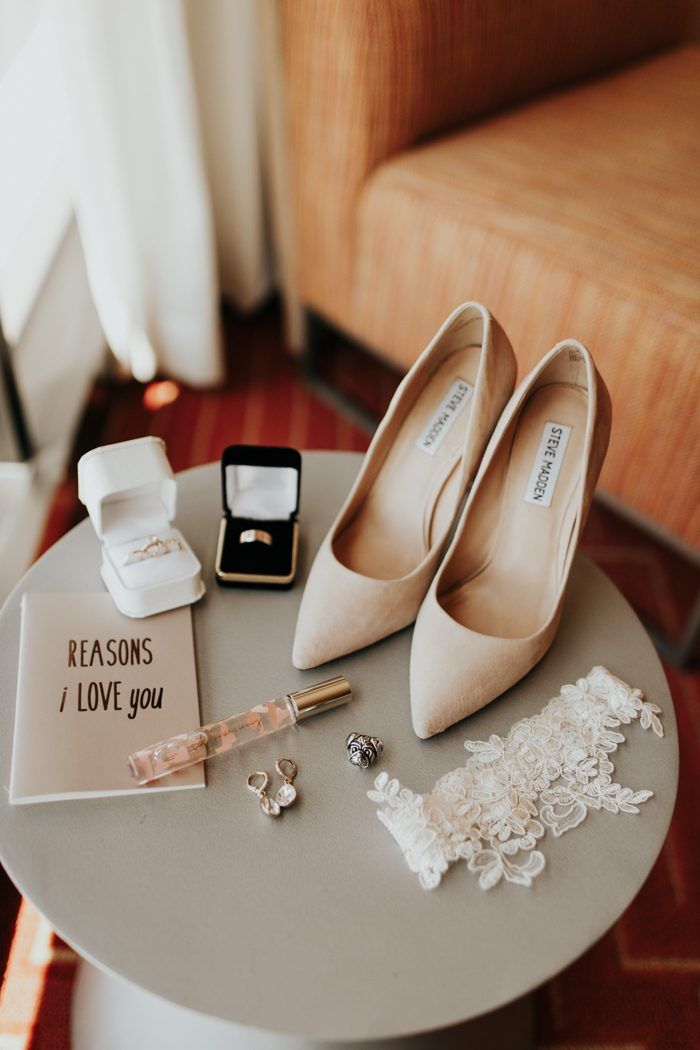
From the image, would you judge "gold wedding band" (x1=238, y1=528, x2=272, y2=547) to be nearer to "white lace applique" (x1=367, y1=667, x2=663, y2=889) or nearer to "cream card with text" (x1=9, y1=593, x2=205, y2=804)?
"cream card with text" (x1=9, y1=593, x2=205, y2=804)

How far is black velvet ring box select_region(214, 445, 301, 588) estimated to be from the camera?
75 centimetres

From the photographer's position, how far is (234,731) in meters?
0.64

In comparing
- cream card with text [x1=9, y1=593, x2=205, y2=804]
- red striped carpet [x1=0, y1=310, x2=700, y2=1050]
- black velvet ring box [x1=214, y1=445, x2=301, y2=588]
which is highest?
black velvet ring box [x1=214, y1=445, x2=301, y2=588]

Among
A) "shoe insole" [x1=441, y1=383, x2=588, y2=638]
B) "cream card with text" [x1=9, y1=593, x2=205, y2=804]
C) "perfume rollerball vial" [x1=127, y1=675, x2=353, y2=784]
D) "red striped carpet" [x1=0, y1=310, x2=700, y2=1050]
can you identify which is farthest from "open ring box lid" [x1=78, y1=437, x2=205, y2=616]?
"red striped carpet" [x1=0, y1=310, x2=700, y2=1050]

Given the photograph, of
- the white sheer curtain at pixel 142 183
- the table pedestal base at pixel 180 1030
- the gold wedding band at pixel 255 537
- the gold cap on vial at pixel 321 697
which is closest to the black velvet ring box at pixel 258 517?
the gold wedding band at pixel 255 537

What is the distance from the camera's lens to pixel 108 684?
2.20 feet

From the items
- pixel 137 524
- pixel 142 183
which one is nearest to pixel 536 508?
pixel 137 524

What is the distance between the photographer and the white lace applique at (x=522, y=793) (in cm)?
58

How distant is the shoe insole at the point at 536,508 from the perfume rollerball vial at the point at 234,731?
0.16 m

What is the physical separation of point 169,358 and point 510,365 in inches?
35.0

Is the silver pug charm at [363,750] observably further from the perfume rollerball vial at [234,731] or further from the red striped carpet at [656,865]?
the red striped carpet at [656,865]

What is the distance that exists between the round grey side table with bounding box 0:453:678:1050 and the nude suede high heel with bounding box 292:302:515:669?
36 millimetres

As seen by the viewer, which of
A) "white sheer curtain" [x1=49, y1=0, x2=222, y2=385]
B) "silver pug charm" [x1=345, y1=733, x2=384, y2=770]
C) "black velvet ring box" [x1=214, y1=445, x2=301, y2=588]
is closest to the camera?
"silver pug charm" [x1=345, y1=733, x2=384, y2=770]

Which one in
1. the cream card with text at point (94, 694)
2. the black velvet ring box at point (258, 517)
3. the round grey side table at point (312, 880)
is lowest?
the round grey side table at point (312, 880)
